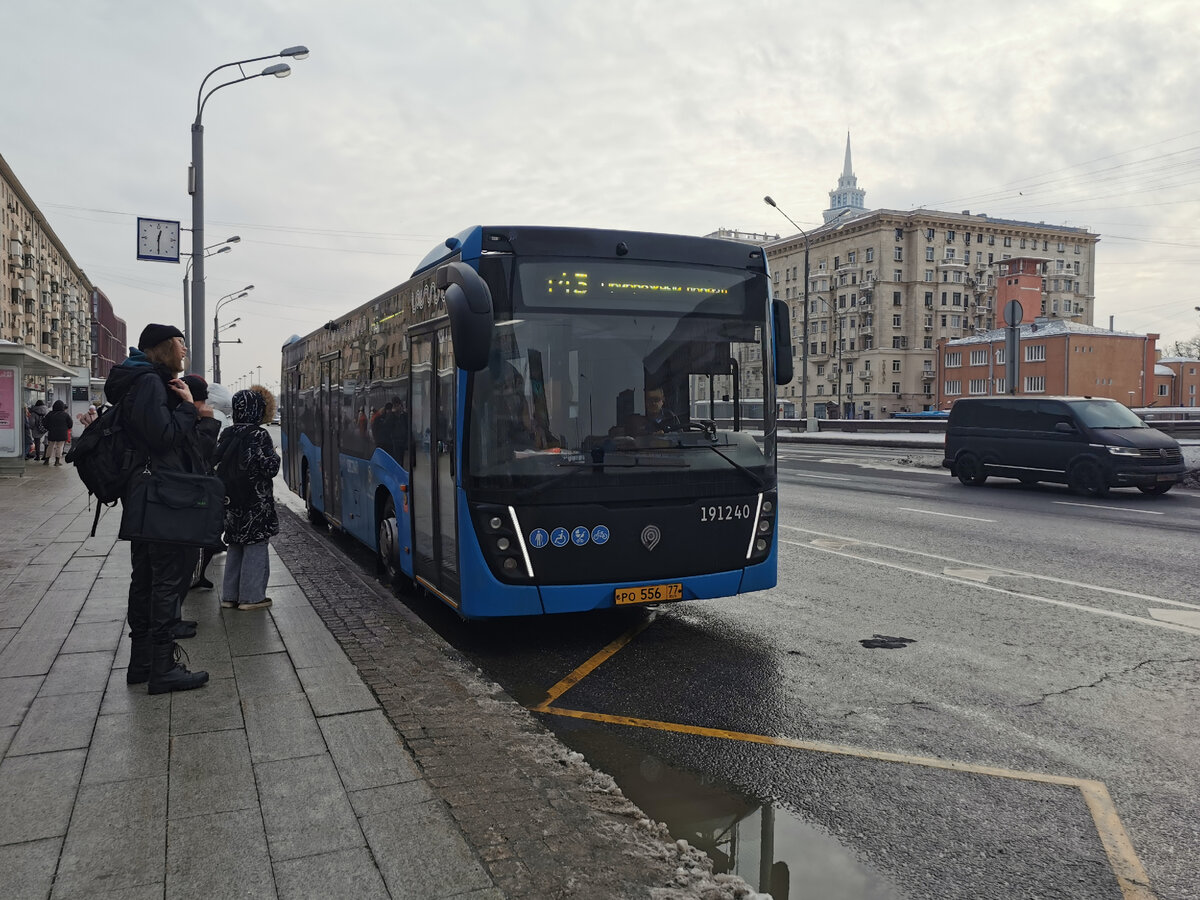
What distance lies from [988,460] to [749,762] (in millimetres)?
17029

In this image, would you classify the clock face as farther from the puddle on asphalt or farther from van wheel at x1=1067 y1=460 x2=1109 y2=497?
van wheel at x1=1067 y1=460 x2=1109 y2=497

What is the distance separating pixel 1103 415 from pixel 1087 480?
1548 mm

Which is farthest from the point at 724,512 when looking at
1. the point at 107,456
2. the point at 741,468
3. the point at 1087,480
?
the point at 1087,480

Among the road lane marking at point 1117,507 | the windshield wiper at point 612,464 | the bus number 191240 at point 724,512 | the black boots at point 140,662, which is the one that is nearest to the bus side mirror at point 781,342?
the bus number 191240 at point 724,512

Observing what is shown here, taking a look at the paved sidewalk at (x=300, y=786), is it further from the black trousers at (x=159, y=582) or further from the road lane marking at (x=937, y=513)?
the road lane marking at (x=937, y=513)

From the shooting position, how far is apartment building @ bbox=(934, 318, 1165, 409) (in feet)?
268

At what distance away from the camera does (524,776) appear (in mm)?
3996

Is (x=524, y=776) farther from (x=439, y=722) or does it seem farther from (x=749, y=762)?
(x=749, y=762)

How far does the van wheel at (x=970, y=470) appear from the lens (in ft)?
65.4

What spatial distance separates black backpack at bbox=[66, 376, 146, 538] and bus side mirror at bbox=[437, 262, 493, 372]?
6.42ft

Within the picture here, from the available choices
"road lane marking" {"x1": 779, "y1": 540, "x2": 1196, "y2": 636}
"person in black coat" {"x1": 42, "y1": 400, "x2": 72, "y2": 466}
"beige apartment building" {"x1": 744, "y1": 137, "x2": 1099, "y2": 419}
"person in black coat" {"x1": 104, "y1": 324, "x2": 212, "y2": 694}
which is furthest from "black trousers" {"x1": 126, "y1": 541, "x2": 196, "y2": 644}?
"beige apartment building" {"x1": 744, "y1": 137, "x2": 1099, "y2": 419}

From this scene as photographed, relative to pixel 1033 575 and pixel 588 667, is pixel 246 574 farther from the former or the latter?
pixel 1033 575

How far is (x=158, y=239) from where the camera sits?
58.2 ft

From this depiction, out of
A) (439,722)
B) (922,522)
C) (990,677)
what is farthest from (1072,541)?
(439,722)
